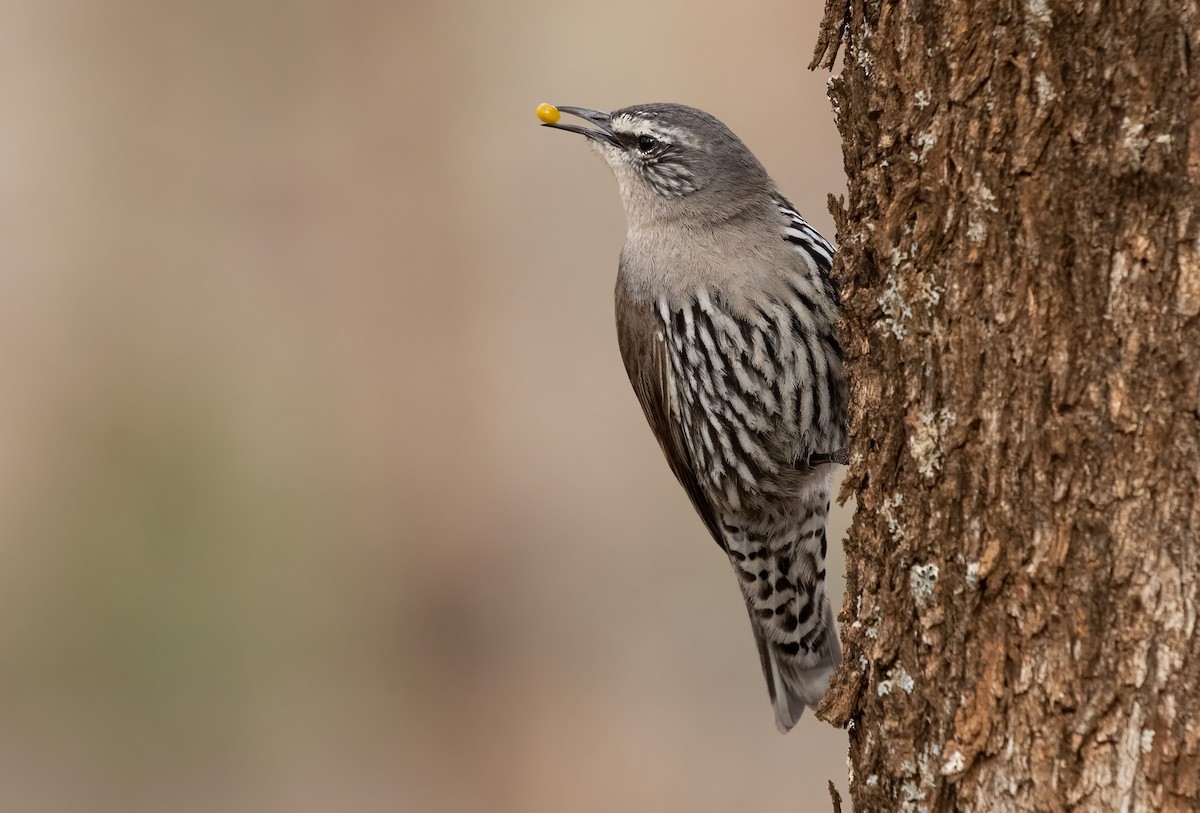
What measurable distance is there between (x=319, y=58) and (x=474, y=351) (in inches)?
65.2

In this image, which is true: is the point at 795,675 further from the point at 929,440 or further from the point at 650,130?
the point at 929,440

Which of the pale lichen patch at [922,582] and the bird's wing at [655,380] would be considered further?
the bird's wing at [655,380]

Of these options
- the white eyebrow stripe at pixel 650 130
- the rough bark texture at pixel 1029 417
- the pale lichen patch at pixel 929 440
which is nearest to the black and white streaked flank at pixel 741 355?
the white eyebrow stripe at pixel 650 130

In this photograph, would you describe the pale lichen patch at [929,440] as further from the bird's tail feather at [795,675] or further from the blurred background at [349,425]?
the blurred background at [349,425]

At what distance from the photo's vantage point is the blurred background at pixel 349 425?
621 centimetres

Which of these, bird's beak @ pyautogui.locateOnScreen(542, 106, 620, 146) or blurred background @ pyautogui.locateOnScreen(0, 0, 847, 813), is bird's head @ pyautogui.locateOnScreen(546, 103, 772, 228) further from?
blurred background @ pyautogui.locateOnScreen(0, 0, 847, 813)

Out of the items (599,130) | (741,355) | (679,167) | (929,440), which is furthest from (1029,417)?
(599,130)

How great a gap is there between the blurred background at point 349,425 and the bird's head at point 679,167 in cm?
218

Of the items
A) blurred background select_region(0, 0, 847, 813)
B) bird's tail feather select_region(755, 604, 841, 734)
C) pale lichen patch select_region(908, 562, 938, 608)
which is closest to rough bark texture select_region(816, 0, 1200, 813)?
pale lichen patch select_region(908, 562, 938, 608)

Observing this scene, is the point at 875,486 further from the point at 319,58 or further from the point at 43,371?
the point at 43,371

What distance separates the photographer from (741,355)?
138 inches

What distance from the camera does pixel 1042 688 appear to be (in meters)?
2.05

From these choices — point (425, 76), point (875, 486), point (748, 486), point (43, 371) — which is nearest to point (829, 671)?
point (748, 486)

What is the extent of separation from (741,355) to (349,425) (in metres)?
3.57
